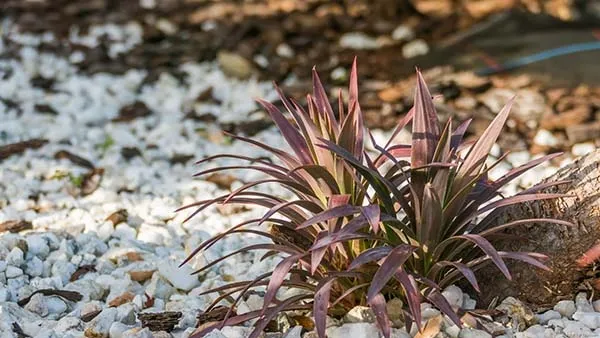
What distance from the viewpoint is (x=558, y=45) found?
17.1 ft

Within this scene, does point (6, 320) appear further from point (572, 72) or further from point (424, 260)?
point (572, 72)

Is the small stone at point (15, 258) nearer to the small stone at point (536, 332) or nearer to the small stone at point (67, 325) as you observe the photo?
the small stone at point (67, 325)

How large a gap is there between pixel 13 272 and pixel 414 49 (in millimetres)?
3120

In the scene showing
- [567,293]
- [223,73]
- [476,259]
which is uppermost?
[223,73]

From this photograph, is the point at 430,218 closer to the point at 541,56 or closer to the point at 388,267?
the point at 388,267

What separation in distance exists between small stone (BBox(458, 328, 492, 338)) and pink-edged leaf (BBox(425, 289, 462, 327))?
106 millimetres

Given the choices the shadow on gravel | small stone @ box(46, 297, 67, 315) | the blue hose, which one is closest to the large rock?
small stone @ box(46, 297, 67, 315)

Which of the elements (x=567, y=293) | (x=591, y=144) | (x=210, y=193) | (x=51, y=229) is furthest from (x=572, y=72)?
(x=51, y=229)

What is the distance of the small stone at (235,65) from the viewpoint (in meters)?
5.14

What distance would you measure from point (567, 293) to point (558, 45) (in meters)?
2.90

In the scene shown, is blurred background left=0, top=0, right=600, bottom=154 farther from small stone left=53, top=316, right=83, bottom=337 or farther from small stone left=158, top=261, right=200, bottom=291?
small stone left=53, top=316, right=83, bottom=337

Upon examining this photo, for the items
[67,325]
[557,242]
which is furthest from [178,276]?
[557,242]

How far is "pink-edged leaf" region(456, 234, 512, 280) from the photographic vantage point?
218 centimetres

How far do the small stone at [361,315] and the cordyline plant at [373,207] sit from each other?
0.14ft
